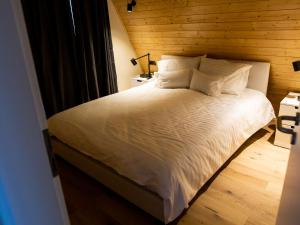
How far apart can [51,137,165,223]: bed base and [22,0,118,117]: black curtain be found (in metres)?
1.02

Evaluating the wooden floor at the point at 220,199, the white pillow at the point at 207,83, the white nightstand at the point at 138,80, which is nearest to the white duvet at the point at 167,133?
the white pillow at the point at 207,83

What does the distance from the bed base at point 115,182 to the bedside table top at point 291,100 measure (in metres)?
1.87

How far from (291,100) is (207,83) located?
963 millimetres

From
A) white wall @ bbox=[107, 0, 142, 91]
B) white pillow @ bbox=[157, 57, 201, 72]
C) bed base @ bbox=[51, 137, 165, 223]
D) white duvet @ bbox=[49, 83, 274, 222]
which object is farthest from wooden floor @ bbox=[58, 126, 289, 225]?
white wall @ bbox=[107, 0, 142, 91]

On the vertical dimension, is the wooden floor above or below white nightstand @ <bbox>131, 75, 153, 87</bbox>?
below

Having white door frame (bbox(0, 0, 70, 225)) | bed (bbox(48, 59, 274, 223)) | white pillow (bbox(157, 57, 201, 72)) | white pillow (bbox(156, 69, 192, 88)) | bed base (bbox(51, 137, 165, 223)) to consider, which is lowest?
bed base (bbox(51, 137, 165, 223))

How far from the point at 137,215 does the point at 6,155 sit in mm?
1602

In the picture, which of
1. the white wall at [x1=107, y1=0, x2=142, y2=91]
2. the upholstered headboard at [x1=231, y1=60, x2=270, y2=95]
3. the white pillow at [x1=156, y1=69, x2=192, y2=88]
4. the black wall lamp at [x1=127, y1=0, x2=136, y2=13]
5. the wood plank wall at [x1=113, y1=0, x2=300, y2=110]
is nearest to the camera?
the wood plank wall at [x1=113, y1=0, x2=300, y2=110]

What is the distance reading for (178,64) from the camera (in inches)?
135

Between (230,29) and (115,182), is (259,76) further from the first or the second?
(115,182)

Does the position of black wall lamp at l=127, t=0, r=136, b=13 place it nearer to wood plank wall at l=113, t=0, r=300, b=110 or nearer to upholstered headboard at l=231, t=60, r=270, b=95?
wood plank wall at l=113, t=0, r=300, b=110

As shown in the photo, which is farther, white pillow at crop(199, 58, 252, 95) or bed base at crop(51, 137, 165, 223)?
white pillow at crop(199, 58, 252, 95)

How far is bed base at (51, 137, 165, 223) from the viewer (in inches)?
68.3

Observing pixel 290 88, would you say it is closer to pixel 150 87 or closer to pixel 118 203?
pixel 150 87
